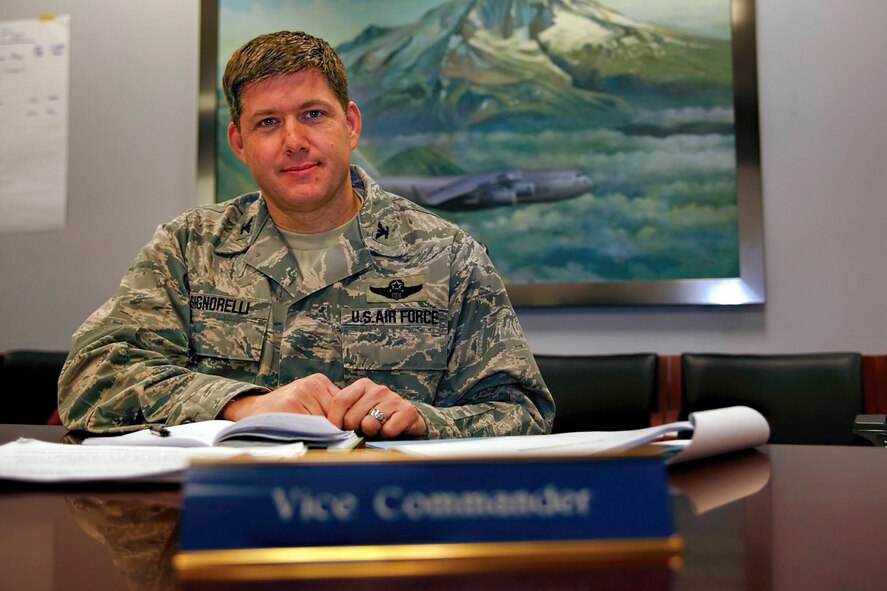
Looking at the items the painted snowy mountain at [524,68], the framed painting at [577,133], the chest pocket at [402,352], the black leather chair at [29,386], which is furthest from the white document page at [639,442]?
the black leather chair at [29,386]

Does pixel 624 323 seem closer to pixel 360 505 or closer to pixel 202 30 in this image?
pixel 202 30

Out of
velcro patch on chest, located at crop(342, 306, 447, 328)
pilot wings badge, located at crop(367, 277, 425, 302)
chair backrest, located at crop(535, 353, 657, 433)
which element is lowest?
chair backrest, located at crop(535, 353, 657, 433)

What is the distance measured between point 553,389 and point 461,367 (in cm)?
86

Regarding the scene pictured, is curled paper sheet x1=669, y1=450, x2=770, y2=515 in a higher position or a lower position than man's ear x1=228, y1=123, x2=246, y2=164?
lower

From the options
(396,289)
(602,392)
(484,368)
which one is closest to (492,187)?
(602,392)

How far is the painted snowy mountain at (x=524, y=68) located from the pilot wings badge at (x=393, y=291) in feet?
4.61

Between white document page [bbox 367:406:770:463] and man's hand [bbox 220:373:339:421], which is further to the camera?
man's hand [bbox 220:373:339:421]

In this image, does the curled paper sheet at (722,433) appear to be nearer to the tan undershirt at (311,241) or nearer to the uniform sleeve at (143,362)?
the uniform sleeve at (143,362)

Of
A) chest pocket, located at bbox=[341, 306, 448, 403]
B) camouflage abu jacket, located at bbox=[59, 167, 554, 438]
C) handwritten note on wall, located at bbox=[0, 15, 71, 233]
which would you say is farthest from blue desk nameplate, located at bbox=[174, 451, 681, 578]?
handwritten note on wall, located at bbox=[0, 15, 71, 233]

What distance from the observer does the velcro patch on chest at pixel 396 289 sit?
1.64 metres

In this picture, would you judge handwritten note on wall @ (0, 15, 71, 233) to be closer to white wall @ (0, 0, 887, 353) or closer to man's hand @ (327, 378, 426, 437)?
white wall @ (0, 0, 887, 353)

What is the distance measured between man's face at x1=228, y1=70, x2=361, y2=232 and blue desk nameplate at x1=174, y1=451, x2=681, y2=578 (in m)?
1.25

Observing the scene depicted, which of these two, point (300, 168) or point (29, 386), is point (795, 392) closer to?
point (300, 168)

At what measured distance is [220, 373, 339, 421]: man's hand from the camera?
3.80 ft
